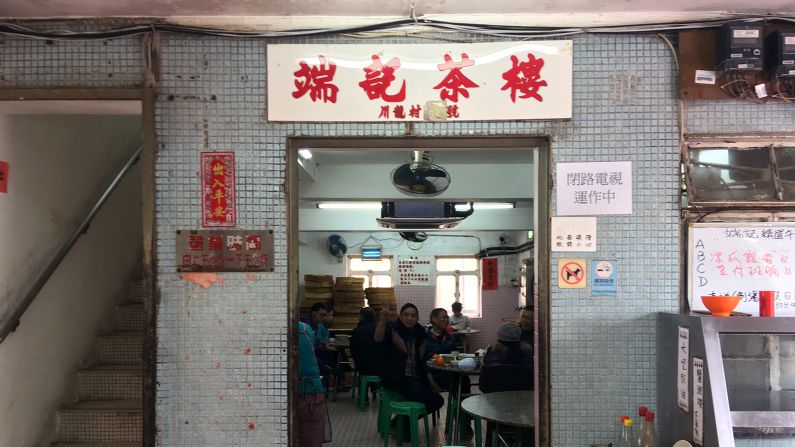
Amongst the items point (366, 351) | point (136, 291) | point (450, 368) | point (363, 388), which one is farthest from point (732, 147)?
point (363, 388)

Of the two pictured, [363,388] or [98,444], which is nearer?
[98,444]

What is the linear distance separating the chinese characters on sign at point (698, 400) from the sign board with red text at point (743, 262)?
0.54 metres

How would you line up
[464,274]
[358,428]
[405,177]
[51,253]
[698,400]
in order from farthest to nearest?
[464,274], [358,428], [405,177], [51,253], [698,400]

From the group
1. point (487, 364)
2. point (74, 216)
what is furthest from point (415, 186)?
point (74, 216)

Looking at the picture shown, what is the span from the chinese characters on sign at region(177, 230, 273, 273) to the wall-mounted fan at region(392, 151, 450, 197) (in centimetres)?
320

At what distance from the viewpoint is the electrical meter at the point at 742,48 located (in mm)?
3070

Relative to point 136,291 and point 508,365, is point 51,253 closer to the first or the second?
point 136,291

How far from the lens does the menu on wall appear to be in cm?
1405

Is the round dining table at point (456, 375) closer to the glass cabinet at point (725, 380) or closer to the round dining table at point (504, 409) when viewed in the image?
the round dining table at point (504, 409)

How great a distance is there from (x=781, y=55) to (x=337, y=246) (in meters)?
11.1

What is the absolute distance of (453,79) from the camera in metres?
3.22

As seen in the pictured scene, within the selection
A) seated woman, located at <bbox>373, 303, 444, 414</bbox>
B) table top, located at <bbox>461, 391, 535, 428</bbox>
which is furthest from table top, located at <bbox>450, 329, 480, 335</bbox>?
table top, located at <bbox>461, 391, 535, 428</bbox>

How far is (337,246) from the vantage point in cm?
1365

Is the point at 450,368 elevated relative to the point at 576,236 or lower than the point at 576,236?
lower
